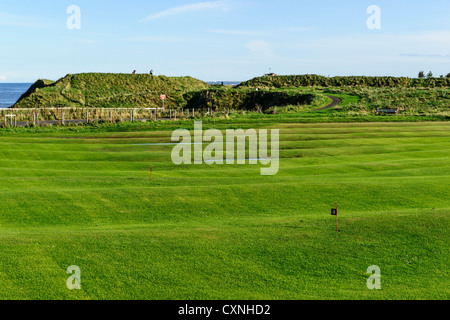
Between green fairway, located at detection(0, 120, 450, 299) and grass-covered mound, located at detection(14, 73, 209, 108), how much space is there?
222 ft

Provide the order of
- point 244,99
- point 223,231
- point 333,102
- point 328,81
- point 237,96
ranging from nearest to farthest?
point 223,231 → point 333,102 → point 244,99 → point 237,96 → point 328,81

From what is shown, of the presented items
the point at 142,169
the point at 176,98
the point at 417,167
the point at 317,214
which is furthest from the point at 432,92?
the point at 317,214

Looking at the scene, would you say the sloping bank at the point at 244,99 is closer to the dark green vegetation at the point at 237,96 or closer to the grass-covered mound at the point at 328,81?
the dark green vegetation at the point at 237,96

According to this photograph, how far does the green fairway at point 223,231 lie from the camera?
13.7 metres

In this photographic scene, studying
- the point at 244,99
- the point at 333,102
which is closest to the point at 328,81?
the point at 244,99

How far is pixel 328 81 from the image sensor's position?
137000 mm

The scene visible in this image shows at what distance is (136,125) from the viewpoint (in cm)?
6412

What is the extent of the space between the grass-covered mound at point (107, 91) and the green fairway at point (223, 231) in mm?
67640

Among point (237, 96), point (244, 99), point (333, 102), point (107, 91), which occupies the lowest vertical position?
point (333, 102)

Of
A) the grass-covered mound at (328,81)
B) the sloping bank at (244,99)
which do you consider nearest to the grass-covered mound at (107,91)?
the sloping bank at (244,99)

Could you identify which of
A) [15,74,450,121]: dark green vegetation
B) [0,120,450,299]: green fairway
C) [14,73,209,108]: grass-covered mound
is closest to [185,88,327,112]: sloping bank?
[15,74,450,121]: dark green vegetation

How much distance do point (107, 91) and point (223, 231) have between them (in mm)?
102188

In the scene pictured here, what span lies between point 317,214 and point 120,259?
31.8 ft

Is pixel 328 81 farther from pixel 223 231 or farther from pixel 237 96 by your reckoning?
pixel 223 231
